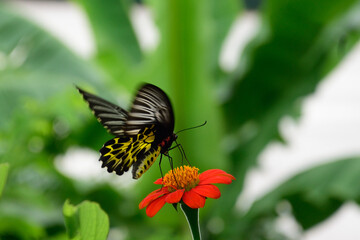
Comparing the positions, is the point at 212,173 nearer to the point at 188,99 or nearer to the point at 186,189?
the point at 186,189

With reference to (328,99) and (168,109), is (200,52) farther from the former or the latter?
(328,99)

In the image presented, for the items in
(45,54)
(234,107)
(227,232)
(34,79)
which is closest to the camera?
(34,79)

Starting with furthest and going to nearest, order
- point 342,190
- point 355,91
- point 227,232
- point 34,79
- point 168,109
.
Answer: point 355,91 → point 227,232 → point 34,79 → point 342,190 → point 168,109

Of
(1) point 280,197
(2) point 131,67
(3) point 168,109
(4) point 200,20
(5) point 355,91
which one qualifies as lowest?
(3) point 168,109

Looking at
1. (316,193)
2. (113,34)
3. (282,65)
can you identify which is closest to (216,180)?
(316,193)

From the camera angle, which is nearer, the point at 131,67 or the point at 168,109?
the point at 168,109

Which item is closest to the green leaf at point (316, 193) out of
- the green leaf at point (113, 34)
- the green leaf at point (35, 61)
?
the green leaf at point (35, 61)

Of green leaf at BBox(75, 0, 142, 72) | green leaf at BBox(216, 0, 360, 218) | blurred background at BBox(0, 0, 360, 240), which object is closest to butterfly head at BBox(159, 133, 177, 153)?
blurred background at BBox(0, 0, 360, 240)

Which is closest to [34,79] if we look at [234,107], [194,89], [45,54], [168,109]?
[45,54]
